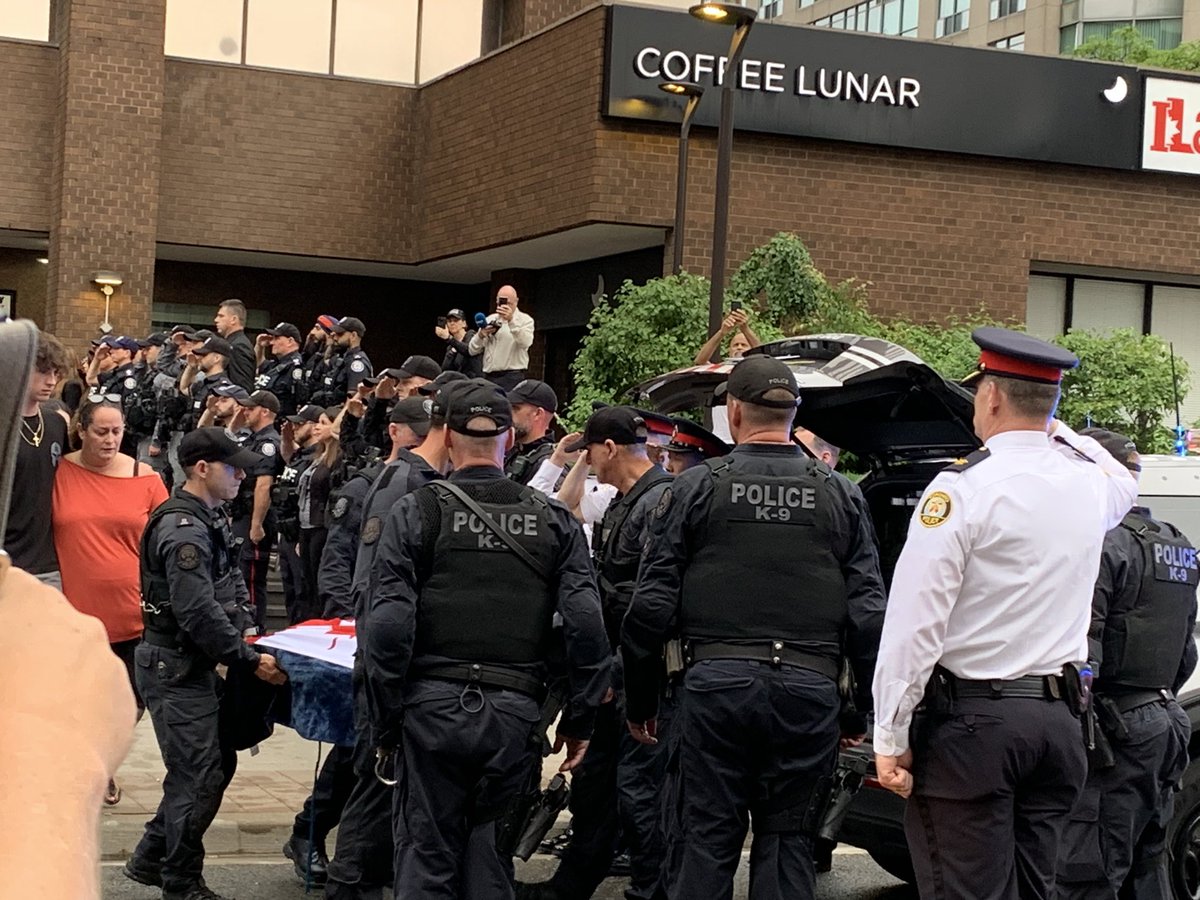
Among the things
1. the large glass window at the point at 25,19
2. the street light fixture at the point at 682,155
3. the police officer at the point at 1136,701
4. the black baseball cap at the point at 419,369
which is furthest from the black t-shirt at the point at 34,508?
the large glass window at the point at 25,19

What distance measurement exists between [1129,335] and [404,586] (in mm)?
15368

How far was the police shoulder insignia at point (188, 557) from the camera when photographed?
6676mm

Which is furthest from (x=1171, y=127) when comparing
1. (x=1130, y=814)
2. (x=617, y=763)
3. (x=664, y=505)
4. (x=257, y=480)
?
(x=664, y=505)

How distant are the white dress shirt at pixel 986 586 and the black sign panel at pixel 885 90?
1394 cm

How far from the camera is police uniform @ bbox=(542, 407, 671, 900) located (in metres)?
6.98

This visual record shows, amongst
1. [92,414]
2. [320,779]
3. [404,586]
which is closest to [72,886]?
[404,586]

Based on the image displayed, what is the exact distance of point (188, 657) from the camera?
6777 mm

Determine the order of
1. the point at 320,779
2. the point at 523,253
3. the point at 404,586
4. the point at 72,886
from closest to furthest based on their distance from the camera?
the point at 72,886 → the point at 404,586 → the point at 320,779 → the point at 523,253

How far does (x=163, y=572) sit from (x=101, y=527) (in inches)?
44.5

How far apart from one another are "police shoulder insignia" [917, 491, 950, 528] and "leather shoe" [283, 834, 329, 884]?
3.42m

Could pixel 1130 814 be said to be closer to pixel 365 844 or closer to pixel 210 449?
pixel 365 844

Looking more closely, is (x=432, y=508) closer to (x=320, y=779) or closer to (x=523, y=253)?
(x=320, y=779)

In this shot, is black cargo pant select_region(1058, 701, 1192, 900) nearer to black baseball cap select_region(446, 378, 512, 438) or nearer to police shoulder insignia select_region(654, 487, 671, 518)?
police shoulder insignia select_region(654, 487, 671, 518)

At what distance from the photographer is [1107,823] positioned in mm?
5992
